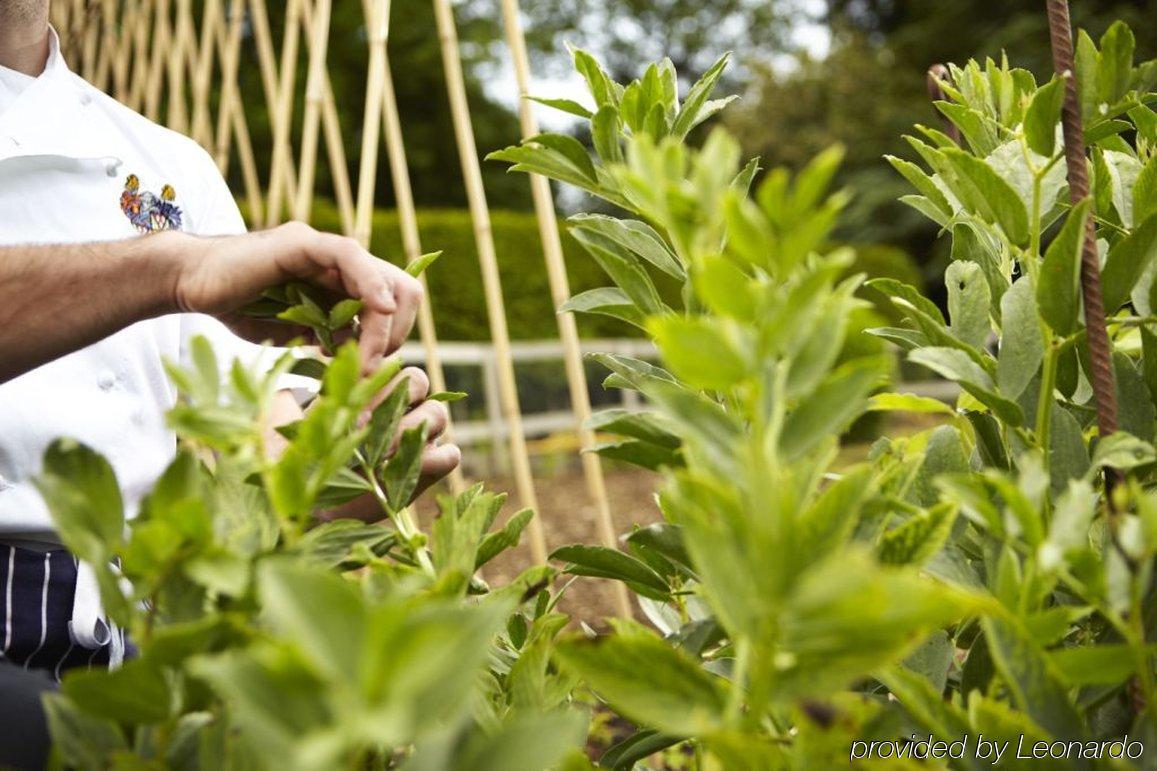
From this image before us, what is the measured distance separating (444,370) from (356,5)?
866cm

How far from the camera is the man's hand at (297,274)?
0.59 meters

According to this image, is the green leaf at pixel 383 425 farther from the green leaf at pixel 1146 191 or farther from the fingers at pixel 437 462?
the green leaf at pixel 1146 191

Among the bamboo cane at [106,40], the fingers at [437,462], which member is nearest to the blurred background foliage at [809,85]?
the bamboo cane at [106,40]

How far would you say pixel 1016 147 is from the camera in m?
0.59

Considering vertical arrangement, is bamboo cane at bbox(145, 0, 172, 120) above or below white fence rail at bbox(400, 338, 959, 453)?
above

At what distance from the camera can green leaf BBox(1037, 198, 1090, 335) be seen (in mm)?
481

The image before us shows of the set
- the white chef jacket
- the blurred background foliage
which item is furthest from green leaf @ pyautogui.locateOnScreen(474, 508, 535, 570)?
the blurred background foliage

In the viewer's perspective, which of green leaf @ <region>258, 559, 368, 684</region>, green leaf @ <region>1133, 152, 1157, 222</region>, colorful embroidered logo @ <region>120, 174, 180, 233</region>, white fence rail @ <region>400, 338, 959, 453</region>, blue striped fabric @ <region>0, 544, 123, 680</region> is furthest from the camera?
white fence rail @ <region>400, 338, 959, 453</region>

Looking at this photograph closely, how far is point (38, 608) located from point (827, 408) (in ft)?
2.66

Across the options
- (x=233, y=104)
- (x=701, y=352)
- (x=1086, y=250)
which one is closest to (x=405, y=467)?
(x=701, y=352)

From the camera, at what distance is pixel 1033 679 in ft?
1.30

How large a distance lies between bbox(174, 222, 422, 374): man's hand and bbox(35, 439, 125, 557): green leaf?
21 centimetres

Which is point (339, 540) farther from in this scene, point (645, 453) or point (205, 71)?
point (205, 71)

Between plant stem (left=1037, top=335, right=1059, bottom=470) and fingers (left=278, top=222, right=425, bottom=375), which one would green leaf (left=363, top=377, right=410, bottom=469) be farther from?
plant stem (left=1037, top=335, right=1059, bottom=470)
